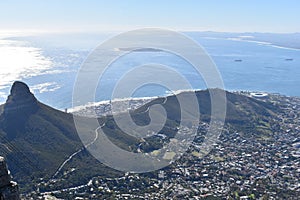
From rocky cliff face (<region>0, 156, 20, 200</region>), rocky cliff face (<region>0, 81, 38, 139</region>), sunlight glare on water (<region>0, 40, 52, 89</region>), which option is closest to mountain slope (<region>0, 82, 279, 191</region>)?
rocky cliff face (<region>0, 81, 38, 139</region>)

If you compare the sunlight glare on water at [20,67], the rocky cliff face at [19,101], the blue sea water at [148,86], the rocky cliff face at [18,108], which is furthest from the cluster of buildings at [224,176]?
the sunlight glare on water at [20,67]

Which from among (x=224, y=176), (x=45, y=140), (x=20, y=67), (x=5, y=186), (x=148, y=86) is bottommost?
(x=224, y=176)

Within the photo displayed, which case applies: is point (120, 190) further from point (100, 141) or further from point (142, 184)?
point (100, 141)

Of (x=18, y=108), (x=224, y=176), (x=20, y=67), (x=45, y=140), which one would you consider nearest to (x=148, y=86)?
(x=20, y=67)

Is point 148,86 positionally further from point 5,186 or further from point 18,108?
point 5,186

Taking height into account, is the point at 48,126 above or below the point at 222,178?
above

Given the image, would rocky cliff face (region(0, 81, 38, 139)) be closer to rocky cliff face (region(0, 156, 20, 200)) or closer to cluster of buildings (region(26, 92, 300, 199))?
cluster of buildings (region(26, 92, 300, 199))

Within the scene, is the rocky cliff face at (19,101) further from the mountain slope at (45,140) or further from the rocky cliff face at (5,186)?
the rocky cliff face at (5,186)

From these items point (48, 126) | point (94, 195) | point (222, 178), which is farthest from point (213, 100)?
point (94, 195)
